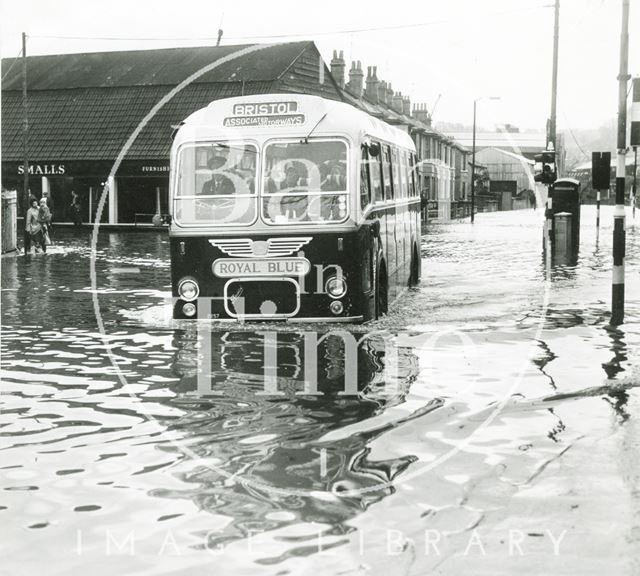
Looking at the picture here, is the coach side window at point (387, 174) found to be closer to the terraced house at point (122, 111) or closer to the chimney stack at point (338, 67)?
the terraced house at point (122, 111)

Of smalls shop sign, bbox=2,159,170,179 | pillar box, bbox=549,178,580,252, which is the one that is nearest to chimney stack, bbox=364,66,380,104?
smalls shop sign, bbox=2,159,170,179

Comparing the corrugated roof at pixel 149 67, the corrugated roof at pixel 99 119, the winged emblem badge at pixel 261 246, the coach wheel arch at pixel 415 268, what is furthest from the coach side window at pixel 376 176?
the corrugated roof at pixel 149 67

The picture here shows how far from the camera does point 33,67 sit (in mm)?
58438

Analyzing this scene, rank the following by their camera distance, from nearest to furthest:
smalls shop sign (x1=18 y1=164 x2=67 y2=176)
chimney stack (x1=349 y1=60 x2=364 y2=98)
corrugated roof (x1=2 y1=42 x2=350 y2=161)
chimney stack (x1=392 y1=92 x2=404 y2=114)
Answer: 1. corrugated roof (x1=2 y1=42 x2=350 y2=161)
2. smalls shop sign (x1=18 y1=164 x2=67 y2=176)
3. chimney stack (x1=349 y1=60 x2=364 y2=98)
4. chimney stack (x1=392 y1=92 x2=404 y2=114)

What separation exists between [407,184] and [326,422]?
11208 millimetres

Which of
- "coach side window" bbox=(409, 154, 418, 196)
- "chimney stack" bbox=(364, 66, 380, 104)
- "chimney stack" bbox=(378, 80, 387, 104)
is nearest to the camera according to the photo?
"coach side window" bbox=(409, 154, 418, 196)

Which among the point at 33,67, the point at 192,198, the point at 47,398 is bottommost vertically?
the point at 47,398

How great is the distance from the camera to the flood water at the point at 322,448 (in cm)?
544

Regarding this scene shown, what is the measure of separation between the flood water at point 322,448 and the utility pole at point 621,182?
0.41 m

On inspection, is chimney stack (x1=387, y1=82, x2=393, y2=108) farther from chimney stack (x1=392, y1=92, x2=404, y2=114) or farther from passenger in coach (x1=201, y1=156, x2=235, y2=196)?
passenger in coach (x1=201, y1=156, x2=235, y2=196)

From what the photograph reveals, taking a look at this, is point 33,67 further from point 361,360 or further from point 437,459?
point 437,459

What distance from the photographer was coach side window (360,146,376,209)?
13.4 meters

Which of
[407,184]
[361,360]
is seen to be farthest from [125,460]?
[407,184]

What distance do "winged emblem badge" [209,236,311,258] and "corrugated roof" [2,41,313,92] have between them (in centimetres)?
3689
